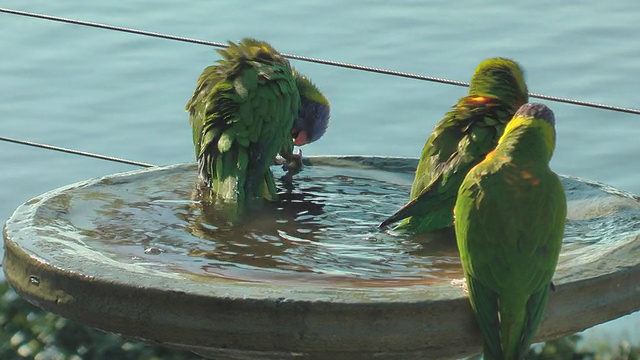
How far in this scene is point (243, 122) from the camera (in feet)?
9.76

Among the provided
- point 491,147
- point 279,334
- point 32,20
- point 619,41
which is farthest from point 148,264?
point 32,20

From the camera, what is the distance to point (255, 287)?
2254 mm

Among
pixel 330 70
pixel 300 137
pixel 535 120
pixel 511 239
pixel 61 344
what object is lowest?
pixel 61 344

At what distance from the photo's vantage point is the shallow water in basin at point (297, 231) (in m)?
2.43

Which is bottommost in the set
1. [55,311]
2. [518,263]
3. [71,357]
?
[71,357]

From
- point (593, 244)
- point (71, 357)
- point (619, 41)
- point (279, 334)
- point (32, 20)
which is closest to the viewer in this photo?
point (279, 334)

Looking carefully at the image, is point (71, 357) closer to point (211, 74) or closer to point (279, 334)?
point (211, 74)

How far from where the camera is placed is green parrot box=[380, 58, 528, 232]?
2658mm

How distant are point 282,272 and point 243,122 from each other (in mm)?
656

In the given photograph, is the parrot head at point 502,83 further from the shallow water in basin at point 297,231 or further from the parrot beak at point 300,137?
the parrot beak at point 300,137

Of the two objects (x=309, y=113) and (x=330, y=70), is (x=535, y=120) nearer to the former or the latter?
(x=309, y=113)

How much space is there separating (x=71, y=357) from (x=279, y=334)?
2.01 metres

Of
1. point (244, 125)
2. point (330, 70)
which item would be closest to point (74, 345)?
point (244, 125)

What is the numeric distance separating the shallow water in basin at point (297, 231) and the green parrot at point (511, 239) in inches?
6.1
